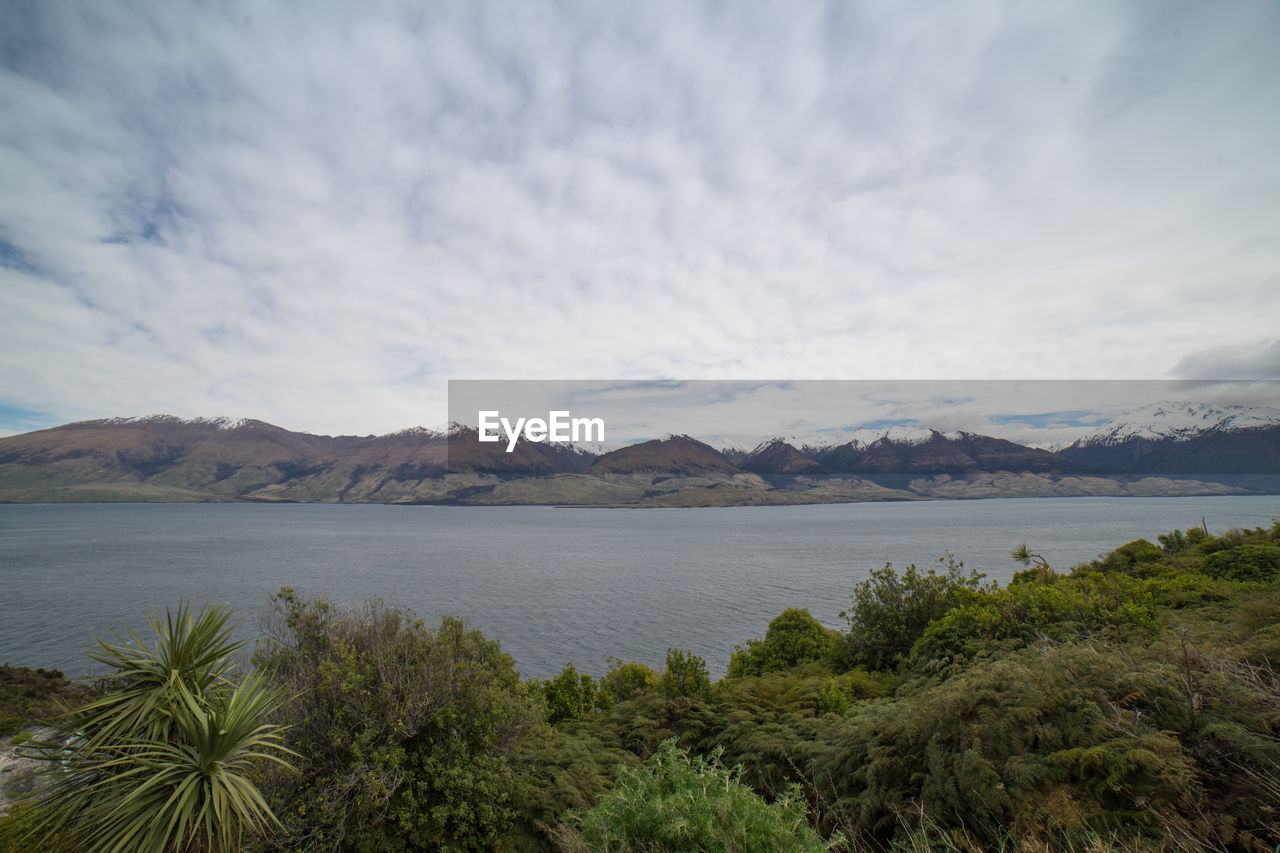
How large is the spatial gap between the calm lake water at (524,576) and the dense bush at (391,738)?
7623 millimetres

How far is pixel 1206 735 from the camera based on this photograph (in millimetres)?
7352

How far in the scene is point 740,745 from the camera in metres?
13.7

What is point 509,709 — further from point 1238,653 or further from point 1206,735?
point 1238,653

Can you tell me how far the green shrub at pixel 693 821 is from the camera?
614cm

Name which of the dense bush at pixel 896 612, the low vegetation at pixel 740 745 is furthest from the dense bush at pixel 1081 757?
the dense bush at pixel 896 612

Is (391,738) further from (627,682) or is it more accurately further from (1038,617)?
(1038,617)

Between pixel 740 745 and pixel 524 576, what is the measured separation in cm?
6492

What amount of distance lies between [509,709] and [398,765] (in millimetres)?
2463

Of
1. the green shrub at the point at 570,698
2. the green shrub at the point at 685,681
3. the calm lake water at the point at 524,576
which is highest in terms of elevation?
the green shrub at the point at 685,681

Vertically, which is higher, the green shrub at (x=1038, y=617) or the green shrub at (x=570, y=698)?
the green shrub at (x=1038, y=617)

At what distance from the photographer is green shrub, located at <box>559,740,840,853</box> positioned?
6137 mm

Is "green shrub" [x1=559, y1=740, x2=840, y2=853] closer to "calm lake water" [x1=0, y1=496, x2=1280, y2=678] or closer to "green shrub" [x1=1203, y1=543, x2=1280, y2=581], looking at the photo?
"calm lake water" [x1=0, y1=496, x2=1280, y2=678]

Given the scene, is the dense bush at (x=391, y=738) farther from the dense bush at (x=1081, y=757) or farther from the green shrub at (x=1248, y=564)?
the green shrub at (x=1248, y=564)

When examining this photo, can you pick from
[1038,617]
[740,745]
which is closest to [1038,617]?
[1038,617]
